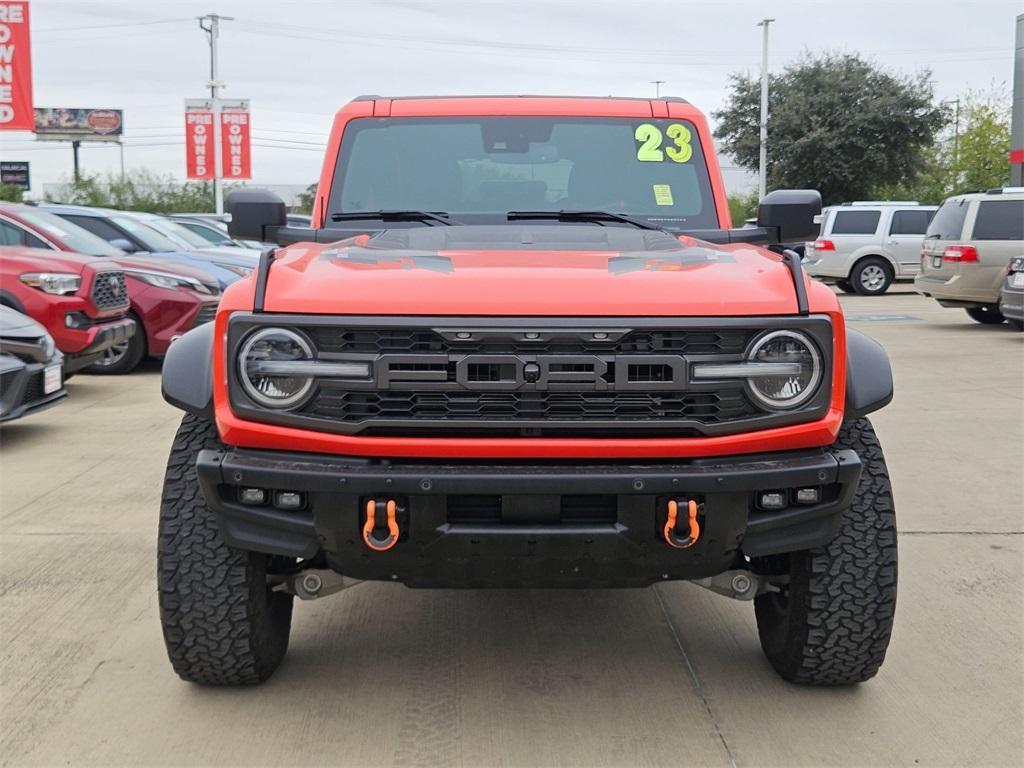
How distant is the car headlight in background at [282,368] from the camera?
308cm

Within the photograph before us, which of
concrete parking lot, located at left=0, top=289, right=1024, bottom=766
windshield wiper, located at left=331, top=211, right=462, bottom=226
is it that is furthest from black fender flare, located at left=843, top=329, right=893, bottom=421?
windshield wiper, located at left=331, top=211, right=462, bottom=226

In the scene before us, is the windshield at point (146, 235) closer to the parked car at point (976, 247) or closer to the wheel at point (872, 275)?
the parked car at point (976, 247)

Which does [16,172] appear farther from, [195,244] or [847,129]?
[195,244]

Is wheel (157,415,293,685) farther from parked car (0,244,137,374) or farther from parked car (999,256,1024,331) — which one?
parked car (999,256,1024,331)

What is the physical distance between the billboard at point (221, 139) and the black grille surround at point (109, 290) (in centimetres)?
3028

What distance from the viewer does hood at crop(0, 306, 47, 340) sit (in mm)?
7570

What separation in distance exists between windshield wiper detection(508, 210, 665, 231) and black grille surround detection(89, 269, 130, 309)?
6289 millimetres

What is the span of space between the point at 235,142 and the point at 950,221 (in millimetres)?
30694

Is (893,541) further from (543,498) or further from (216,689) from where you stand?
(216,689)

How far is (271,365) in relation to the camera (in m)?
3.11

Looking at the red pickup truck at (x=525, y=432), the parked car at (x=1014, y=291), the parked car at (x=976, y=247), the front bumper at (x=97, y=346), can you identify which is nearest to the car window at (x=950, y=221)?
the parked car at (x=976, y=247)

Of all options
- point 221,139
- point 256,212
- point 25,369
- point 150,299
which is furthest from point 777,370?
point 221,139

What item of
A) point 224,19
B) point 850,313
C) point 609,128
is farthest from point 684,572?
point 224,19

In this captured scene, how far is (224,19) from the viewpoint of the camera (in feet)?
146
